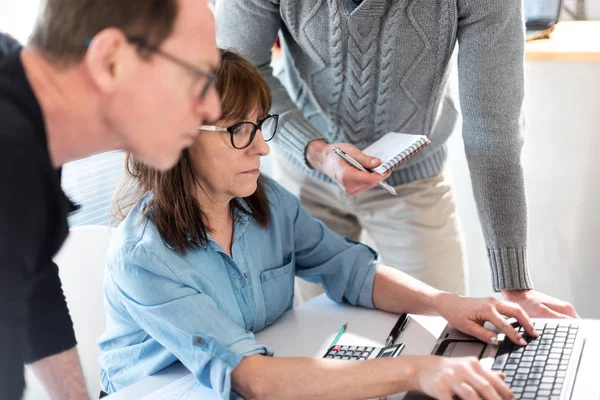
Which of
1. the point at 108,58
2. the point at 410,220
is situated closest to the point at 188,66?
the point at 108,58

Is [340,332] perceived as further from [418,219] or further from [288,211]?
[418,219]

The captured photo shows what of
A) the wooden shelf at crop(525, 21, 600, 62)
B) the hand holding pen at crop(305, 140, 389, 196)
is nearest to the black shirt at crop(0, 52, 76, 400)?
the hand holding pen at crop(305, 140, 389, 196)

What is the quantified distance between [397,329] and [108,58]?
0.78 m

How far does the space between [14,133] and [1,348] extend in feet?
0.70

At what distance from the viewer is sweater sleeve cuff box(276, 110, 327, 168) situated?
5.41ft

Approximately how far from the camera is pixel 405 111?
1.64m

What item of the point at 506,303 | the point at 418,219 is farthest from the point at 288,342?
the point at 418,219

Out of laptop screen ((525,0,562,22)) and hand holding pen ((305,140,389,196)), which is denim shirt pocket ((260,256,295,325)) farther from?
laptop screen ((525,0,562,22))

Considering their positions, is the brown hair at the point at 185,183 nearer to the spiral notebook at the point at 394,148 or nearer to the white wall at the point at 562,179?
the spiral notebook at the point at 394,148

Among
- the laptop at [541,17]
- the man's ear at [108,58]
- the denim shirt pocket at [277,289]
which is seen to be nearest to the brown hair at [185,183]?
the denim shirt pocket at [277,289]

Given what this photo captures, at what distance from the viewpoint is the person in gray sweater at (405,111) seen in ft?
4.81

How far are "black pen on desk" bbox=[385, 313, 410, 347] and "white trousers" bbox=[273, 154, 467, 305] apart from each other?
0.35 metres

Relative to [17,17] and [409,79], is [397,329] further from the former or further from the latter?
[17,17]

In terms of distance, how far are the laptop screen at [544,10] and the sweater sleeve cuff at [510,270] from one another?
98 cm
